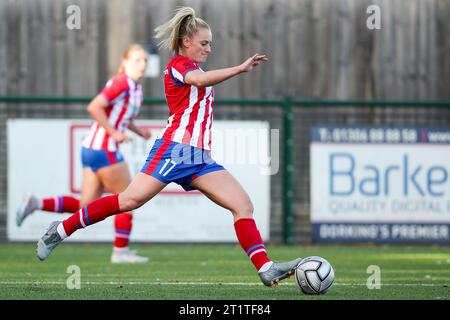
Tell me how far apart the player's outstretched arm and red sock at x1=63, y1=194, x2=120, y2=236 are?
1.10 meters

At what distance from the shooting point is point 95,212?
25.9 ft

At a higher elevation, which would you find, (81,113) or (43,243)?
(81,113)

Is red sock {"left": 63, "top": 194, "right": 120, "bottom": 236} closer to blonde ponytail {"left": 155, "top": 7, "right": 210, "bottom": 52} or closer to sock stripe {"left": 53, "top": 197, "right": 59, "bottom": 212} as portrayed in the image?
blonde ponytail {"left": 155, "top": 7, "right": 210, "bottom": 52}

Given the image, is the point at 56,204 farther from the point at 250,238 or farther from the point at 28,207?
the point at 250,238

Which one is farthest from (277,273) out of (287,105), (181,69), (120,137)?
(287,105)

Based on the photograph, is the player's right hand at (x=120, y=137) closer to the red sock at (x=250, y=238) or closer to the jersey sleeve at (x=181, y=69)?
the jersey sleeve at (x=181, y=69)

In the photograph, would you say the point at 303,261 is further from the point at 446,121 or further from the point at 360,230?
the point at 446,121

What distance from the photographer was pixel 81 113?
14.3 meters

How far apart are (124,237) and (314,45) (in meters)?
5.21

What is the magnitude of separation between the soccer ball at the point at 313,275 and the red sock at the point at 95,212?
4.71 ft

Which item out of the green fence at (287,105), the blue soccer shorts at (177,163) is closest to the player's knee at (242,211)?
the blue soccer shorts at (177,163)

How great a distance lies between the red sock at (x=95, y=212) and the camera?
7.83 metres

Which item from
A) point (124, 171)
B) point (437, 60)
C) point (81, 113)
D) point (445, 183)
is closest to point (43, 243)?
point (124, 171)

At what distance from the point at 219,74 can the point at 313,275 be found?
1527mm
